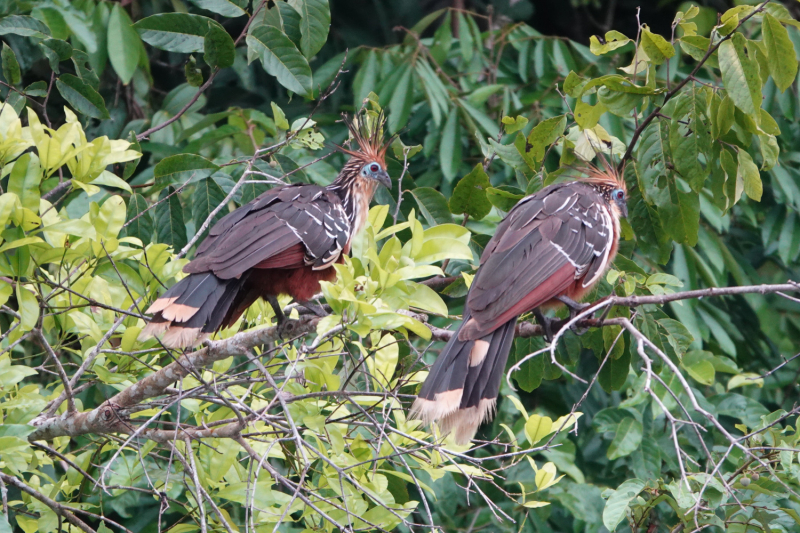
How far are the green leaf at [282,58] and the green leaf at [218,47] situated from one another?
0.09 meters

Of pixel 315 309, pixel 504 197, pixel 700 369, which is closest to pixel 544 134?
pixel 504 197

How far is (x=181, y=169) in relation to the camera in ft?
10.00

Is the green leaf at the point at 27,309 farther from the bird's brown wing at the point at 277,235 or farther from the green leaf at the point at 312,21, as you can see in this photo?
the green leaf at the point at 312,21

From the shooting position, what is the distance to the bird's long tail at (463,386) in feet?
8.57

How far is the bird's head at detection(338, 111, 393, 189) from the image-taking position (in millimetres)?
3740

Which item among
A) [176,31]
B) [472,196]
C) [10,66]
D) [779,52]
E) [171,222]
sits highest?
[779,52]

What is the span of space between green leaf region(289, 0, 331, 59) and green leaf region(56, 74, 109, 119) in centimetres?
88

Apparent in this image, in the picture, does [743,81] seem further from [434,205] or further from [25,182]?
[25,182]

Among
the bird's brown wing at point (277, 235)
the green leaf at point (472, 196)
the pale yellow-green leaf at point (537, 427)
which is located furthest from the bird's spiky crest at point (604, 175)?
the pale yellow-green leaf at point (537, 427)

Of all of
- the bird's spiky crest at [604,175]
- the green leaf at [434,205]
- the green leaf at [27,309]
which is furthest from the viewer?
the bird's spiky crest at [604,175]

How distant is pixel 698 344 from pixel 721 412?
36cm

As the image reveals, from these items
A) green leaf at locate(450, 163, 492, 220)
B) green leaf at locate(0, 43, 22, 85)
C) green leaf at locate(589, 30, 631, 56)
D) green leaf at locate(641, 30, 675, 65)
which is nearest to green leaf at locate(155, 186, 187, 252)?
green leaf at locate(0, 43, 22, 85)

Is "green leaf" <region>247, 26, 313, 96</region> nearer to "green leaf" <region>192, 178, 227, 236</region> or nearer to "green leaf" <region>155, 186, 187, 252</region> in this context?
"green leaf" <region>192, 178, 227, 236</region>

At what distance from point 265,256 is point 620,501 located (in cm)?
156
